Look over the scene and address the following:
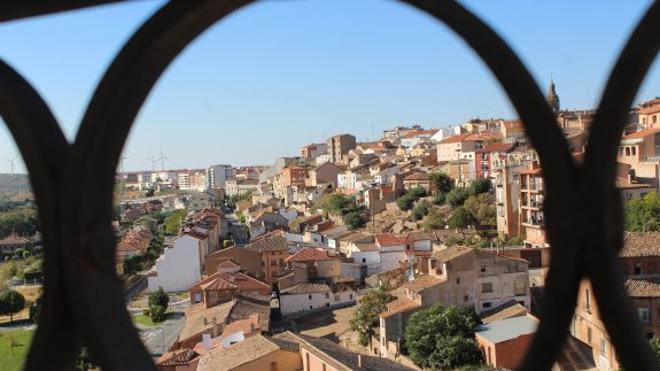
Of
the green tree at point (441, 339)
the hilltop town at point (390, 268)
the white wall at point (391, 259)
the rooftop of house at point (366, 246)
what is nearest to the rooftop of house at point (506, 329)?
the hilltop town at point (390, 268)

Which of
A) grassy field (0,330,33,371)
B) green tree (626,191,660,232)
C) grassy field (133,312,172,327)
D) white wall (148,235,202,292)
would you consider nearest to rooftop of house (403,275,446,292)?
green tree (626,191,660,232)

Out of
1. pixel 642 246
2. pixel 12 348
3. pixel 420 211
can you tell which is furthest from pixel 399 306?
pixel 420 211

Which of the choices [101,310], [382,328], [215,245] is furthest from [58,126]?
[215,245]

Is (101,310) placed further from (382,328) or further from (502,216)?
(502,216)

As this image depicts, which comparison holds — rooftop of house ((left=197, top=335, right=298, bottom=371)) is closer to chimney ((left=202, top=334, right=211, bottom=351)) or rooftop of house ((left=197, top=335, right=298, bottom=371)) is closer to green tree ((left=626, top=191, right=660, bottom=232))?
chimney ((left=202, top=334, right=211, bottom=351))

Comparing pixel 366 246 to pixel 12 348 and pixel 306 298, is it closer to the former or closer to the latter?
pixel 306 298

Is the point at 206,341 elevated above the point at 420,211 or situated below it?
below

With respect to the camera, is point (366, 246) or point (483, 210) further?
→ point (483, 210)
